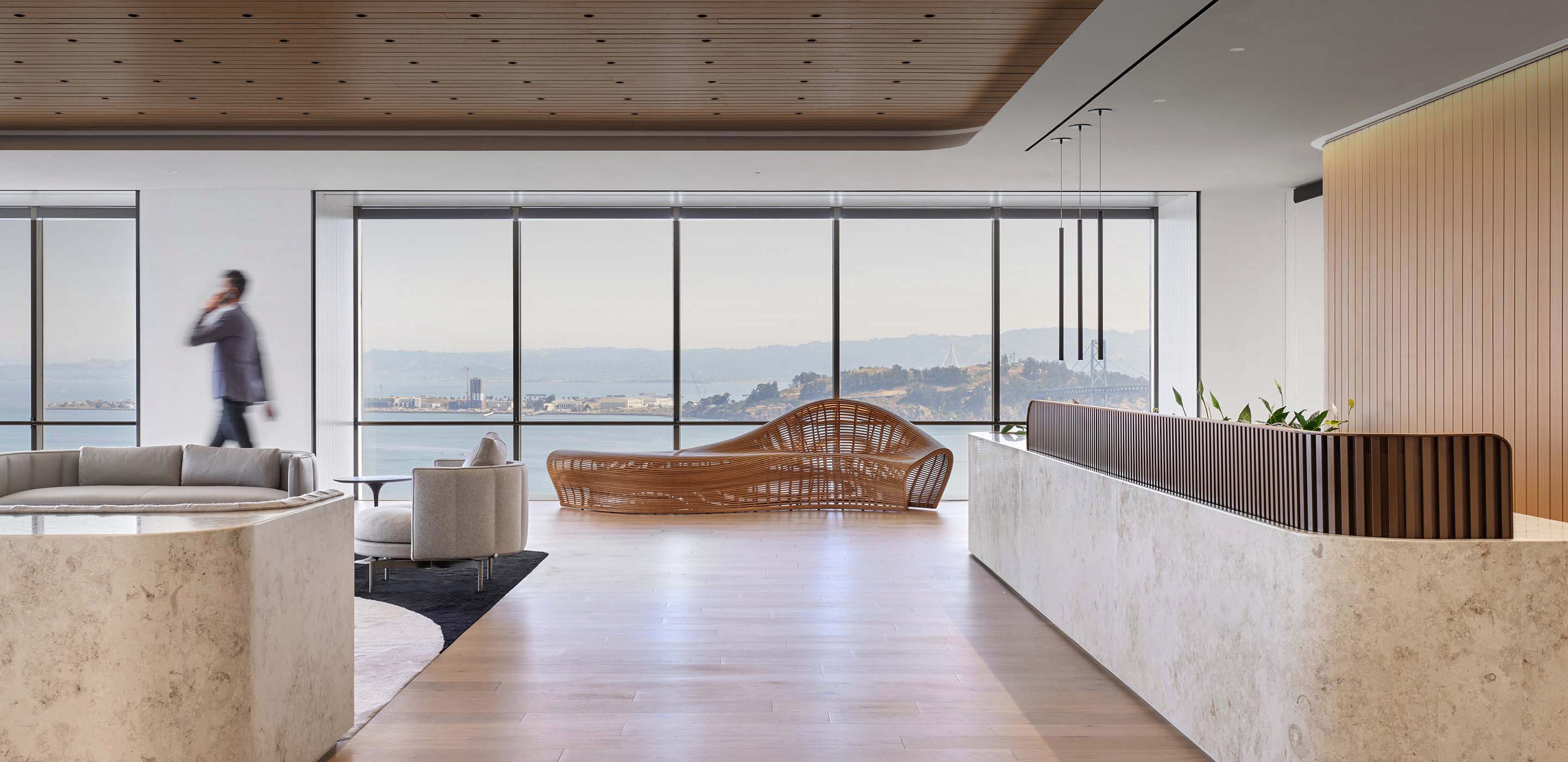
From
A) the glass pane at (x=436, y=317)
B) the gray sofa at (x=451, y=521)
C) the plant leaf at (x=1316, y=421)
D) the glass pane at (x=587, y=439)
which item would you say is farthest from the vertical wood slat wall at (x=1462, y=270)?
the glass pane at (x=436, y=317)

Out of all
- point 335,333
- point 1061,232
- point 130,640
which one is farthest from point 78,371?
point 1061,232

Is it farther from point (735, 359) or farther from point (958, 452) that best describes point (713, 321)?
point (958, 452)

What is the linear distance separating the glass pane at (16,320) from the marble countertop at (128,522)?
26.7 feet

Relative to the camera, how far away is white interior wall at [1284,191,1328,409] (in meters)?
7.56

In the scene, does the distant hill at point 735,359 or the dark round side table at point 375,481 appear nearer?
the dark round side table at point 375,481

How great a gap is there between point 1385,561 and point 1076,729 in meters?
1.17

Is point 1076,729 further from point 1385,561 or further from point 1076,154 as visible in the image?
point 1076,154

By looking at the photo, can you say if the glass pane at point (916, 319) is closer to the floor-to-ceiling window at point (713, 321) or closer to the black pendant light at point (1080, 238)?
the floor-to-ceiling window at point (713, 321)

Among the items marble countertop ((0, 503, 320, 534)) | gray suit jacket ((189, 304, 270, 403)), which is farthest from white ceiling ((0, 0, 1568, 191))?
marble countertop ((0, 503, 320, 534))

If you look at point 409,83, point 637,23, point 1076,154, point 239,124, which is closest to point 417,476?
point 409,83

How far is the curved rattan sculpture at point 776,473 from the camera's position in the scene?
7672mm

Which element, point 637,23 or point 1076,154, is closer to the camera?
point 637,23

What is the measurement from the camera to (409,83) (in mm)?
5332

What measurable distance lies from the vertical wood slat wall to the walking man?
782 centimetres
